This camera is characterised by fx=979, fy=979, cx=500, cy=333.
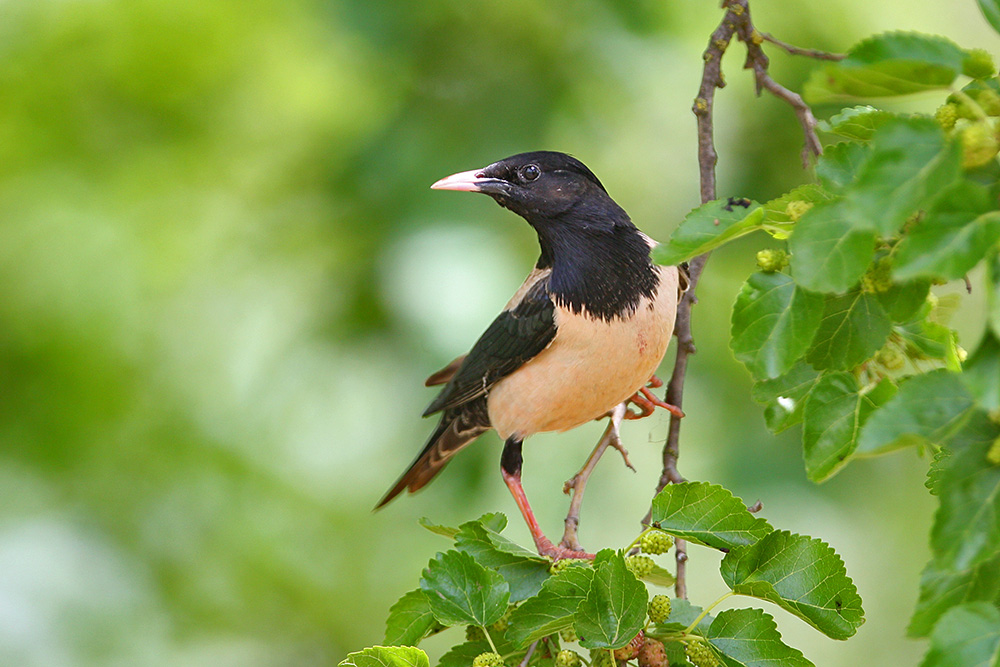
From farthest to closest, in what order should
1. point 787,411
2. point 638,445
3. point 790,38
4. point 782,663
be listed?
point 638,445
point 790,38
point 787,411
point 782,663

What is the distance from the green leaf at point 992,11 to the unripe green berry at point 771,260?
0.46m

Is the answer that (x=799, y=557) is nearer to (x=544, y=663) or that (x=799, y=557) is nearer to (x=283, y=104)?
(x=544, y=663)

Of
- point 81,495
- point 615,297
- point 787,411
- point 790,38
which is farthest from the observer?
point 81,495

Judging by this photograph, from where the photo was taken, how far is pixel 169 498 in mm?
5871

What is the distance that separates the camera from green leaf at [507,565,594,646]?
5.75ft

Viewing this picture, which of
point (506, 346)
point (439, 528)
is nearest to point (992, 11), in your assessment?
point (439, 528)

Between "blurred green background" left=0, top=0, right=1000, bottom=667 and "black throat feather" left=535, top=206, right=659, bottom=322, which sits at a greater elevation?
"blurred green background" left=0, top=0, right=1000, bottom=667

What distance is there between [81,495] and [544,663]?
477cm

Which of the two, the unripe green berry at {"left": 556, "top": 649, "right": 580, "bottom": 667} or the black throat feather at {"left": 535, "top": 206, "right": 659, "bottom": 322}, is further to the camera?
the black throat feather at {"left": 535, "top": 206, "right": 659, "bottom": 322}

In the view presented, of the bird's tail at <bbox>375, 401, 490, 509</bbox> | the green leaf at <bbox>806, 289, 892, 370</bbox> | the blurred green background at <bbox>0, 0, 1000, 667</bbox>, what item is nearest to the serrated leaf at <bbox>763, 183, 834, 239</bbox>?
the green leaf at <bbox>806, 289, 892, 370</bbox>

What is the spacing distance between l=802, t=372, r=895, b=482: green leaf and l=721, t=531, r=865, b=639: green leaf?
0.27 m

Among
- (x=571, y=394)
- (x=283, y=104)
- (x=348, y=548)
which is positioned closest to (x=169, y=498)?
(x=348, y=548)

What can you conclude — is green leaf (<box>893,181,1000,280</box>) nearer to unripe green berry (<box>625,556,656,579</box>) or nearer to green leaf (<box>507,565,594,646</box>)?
green leaf (<box>507,565,594,646</box>)

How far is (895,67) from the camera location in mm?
1250
